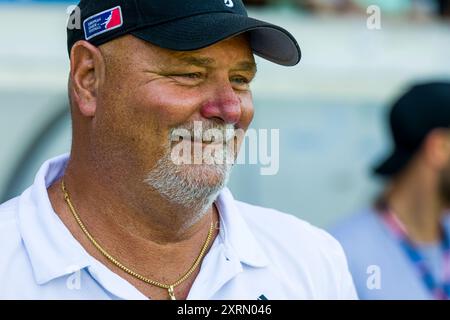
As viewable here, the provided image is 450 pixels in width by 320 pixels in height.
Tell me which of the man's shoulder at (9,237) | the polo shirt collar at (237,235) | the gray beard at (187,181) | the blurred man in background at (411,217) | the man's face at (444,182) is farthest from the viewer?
the man's face at (444,182)

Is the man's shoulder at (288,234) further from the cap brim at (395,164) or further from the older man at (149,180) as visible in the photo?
the cap brim at (395,164)

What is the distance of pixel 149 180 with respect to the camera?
2.37 m

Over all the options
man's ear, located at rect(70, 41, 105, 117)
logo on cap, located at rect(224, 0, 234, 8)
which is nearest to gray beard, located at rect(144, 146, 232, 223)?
man's ear, located at rect(70, 41, 105, 117)

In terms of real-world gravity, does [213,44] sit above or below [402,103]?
above

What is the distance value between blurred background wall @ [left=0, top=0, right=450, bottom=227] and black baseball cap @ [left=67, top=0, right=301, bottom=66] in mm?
3257

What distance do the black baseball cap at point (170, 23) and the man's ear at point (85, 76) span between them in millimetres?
32

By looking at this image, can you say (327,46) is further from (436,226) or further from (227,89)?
(227,89)

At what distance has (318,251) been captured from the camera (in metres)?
2.57

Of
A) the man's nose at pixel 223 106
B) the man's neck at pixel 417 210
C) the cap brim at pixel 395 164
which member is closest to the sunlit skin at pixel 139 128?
the man's nose at pixel 223 106

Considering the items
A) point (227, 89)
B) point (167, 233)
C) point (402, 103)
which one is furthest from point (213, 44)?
point (402, 103)

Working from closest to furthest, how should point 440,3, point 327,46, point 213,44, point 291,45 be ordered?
point 213,44
point 291,45
point 327,46
point 440,3

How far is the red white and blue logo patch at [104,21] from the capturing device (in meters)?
2.35

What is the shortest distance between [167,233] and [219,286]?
17 cm

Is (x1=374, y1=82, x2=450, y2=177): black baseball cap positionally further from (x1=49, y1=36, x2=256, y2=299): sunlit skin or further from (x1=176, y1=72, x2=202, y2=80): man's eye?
(x1=176, y1=72, x2=202, y2=80): man's eye
